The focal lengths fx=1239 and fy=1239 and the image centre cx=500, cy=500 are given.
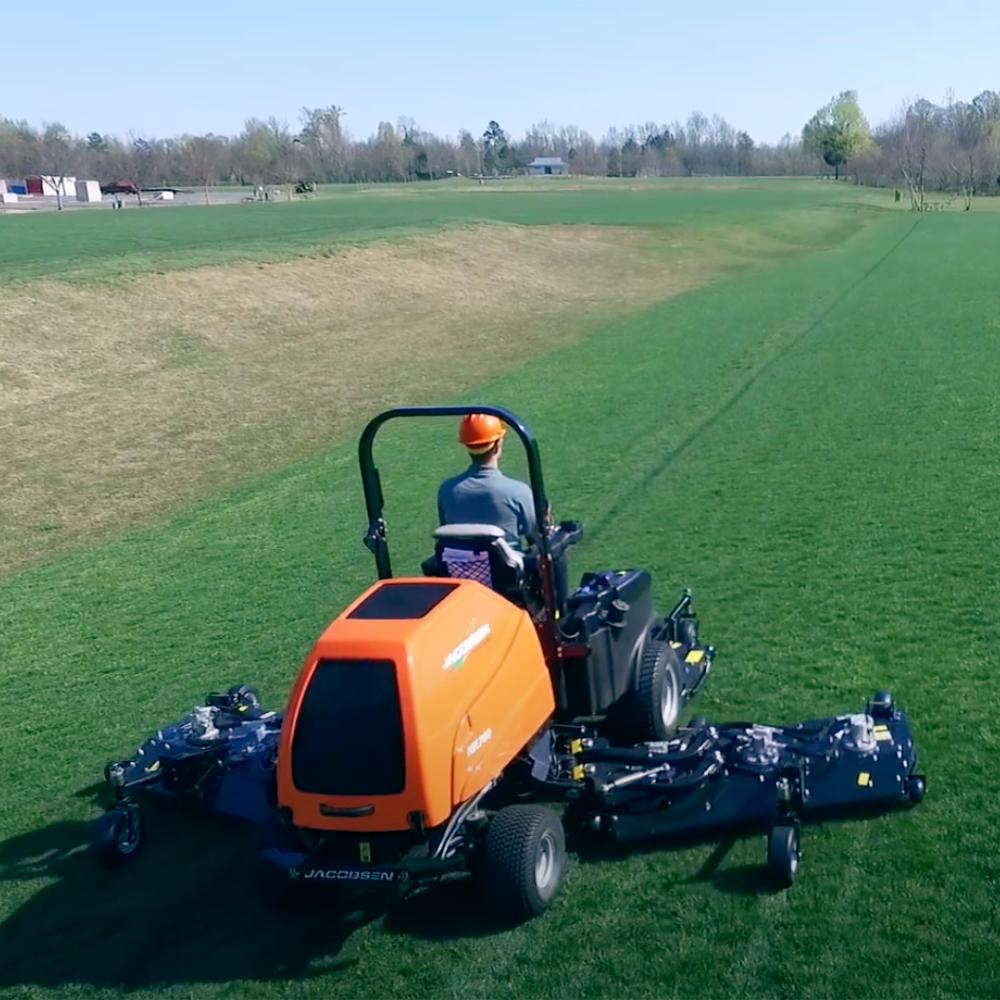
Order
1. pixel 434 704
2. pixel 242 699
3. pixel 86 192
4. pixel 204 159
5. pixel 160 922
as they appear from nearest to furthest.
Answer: pixel 434 704, pixel 160 922, pixel 242 699, pixel 86 192, pixel 204 159

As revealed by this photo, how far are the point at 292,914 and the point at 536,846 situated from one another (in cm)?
127

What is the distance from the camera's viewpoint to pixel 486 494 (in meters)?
6.37

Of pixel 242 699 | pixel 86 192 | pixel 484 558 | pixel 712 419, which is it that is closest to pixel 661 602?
pixel 242 699

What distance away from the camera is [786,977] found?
5156 mm

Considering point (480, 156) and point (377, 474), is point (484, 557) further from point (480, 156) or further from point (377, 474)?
point (480, 156)

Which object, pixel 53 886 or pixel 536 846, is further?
pixel 53 886

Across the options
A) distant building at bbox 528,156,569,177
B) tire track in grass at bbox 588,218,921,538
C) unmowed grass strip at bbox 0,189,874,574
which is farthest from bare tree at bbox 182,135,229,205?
tire track in grass at bbox 588,218,921,538

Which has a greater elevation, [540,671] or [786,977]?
[540,671]

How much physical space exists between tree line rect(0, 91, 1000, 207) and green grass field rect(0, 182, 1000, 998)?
79536 millimetres

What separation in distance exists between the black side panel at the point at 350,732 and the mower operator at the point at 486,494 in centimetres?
131

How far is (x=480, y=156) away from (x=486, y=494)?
181328 millimetres

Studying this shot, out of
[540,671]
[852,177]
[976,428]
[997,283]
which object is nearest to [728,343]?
[976,428]

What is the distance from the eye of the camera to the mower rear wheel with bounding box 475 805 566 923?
5492mm

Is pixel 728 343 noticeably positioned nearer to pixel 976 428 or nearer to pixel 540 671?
pixel 976 428
